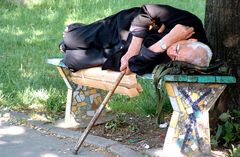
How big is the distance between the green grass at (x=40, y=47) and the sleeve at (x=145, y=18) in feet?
3.60

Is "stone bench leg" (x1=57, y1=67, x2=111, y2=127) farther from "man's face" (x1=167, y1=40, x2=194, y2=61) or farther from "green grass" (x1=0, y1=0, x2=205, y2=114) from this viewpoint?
"man's face" (x1=167, y1=40, x2=194, y2=61)

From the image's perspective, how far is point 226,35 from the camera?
14.0 ft

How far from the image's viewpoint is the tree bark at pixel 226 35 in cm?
422

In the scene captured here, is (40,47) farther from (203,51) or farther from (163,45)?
(203,51)

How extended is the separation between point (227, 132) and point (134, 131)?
820 millimetres

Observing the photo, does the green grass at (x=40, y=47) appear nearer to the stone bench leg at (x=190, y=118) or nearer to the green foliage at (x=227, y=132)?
the green foliage at (x=227, y=132)

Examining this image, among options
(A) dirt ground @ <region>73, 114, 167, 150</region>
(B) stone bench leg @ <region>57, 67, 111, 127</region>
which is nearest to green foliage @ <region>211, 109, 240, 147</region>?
(A) dirt ground @ <region>73, 114, 167, 150</region>

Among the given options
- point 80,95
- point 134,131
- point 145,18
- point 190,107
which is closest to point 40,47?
point 80,95

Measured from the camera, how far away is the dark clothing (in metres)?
4.01

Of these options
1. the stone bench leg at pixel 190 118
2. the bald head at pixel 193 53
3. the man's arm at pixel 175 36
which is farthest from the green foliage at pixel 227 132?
the man's arm at pixel 175 36

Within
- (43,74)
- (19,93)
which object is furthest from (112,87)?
(43,74)

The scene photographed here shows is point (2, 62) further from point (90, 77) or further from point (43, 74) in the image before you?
point (90, 77)

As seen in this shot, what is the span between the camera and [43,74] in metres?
6.43

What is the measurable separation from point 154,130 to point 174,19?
1089mm
